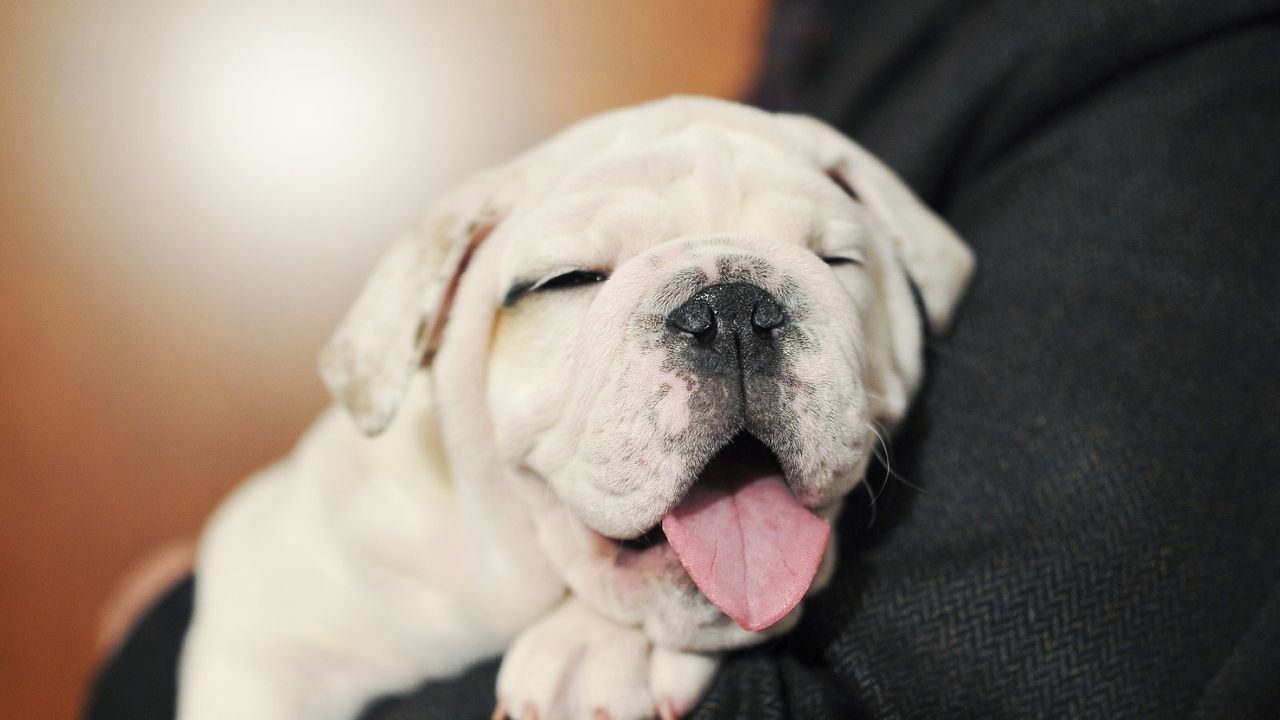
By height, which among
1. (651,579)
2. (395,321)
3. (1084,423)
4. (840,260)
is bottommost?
(1084,423)

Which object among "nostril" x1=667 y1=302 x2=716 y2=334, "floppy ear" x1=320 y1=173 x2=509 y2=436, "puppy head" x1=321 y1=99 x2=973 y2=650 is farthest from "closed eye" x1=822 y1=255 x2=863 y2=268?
"floppy ear" x1=320 y1=173 x2=509 y2=436

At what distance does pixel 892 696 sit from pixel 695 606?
0.78 ft

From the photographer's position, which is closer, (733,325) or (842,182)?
(733,325)

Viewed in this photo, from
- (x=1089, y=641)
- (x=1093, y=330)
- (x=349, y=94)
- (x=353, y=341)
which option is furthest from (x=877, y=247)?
(x=349, y=94)

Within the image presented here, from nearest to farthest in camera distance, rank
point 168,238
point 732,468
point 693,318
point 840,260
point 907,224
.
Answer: point 693,318 < point 732,468 < point 840,260 < point 907,224 < point 168,238

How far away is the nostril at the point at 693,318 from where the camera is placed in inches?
37.4

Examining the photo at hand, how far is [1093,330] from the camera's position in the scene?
3.67 ft

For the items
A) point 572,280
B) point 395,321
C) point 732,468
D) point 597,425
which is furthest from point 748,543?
point 395,321

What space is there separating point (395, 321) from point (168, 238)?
1880mm

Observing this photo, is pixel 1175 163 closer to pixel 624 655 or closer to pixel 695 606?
pixel 695 606

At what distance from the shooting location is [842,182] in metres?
1.32

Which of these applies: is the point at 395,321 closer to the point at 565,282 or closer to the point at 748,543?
the point at 565,282

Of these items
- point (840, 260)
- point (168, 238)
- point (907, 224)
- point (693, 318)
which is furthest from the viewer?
point (168, 238)

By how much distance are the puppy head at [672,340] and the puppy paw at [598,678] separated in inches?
→ 1.8
